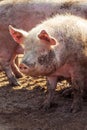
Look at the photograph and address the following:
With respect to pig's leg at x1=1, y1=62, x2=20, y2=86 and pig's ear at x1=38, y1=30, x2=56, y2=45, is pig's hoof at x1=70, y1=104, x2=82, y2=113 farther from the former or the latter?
pig's leg at x1=1, y1=62, x2=20, y2=86

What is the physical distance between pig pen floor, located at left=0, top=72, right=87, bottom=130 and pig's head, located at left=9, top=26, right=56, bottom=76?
661mm

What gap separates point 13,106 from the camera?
646 cm

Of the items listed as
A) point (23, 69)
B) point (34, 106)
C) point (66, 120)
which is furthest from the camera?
point (34, 106)

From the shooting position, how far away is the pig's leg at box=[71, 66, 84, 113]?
5.92 m

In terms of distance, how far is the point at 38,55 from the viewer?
539cm

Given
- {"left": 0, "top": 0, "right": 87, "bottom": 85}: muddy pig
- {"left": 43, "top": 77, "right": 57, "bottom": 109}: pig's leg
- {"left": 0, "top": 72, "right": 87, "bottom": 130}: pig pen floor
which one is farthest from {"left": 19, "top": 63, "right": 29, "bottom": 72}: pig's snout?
{"left": 0, "top": 0, "right": 87, "bottom": 85}: muddy pig

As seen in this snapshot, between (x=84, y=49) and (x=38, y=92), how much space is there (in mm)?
1426

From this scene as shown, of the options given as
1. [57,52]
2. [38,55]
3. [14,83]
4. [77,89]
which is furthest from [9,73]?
[38,55]

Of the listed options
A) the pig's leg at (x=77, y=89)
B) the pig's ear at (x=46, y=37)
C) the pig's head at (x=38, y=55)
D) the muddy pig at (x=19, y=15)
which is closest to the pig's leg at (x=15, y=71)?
the muddy pig at (x=19, y=15)

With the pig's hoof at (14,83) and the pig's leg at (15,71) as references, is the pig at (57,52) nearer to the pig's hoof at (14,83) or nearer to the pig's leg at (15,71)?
the pig's hoof at (14,83)

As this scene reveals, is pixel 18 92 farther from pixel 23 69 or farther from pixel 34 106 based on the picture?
pixel 23 69

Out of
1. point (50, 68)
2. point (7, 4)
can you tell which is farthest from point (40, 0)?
point (50, 68)

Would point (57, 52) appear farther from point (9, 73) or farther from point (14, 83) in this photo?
point (9, 73)

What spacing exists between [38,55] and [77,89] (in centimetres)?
91
